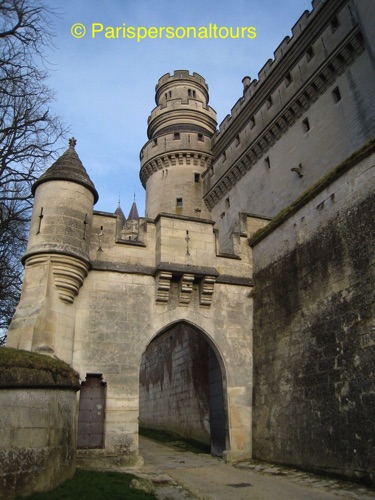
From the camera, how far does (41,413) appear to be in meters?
5.65

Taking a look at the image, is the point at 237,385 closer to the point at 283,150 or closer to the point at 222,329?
the point at 222,329

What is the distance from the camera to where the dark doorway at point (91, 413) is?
8742 mm

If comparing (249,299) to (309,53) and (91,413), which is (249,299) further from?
(309,53)

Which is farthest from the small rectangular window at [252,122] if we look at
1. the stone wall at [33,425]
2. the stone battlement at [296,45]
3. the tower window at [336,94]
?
the stone wall at [33,425]

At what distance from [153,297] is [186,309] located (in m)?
0.95

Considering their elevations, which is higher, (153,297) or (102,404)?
(153,297)

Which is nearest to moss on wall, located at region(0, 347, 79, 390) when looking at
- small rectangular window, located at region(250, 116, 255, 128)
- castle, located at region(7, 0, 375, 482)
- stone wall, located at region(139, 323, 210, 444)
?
castle, located at region(7, 0, 375, 482)

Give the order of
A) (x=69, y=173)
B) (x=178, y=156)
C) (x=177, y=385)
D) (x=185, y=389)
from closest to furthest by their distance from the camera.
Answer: (x=69, y=173)
(x=185, y=389)
(x=177, y=385)
(x=178, y=156)

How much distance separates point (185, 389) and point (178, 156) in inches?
516

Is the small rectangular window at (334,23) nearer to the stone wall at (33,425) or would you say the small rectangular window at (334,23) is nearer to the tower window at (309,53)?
the tower window at (309,53)

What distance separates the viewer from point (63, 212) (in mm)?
9828

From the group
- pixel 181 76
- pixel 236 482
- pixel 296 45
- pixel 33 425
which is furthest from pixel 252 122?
pixel 33 425

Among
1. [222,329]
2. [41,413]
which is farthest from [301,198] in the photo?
[41,413]

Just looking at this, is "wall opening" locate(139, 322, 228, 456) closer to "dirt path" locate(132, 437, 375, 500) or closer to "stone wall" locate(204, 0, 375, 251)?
"dirt path" locate(132, 437, 375, 500)
